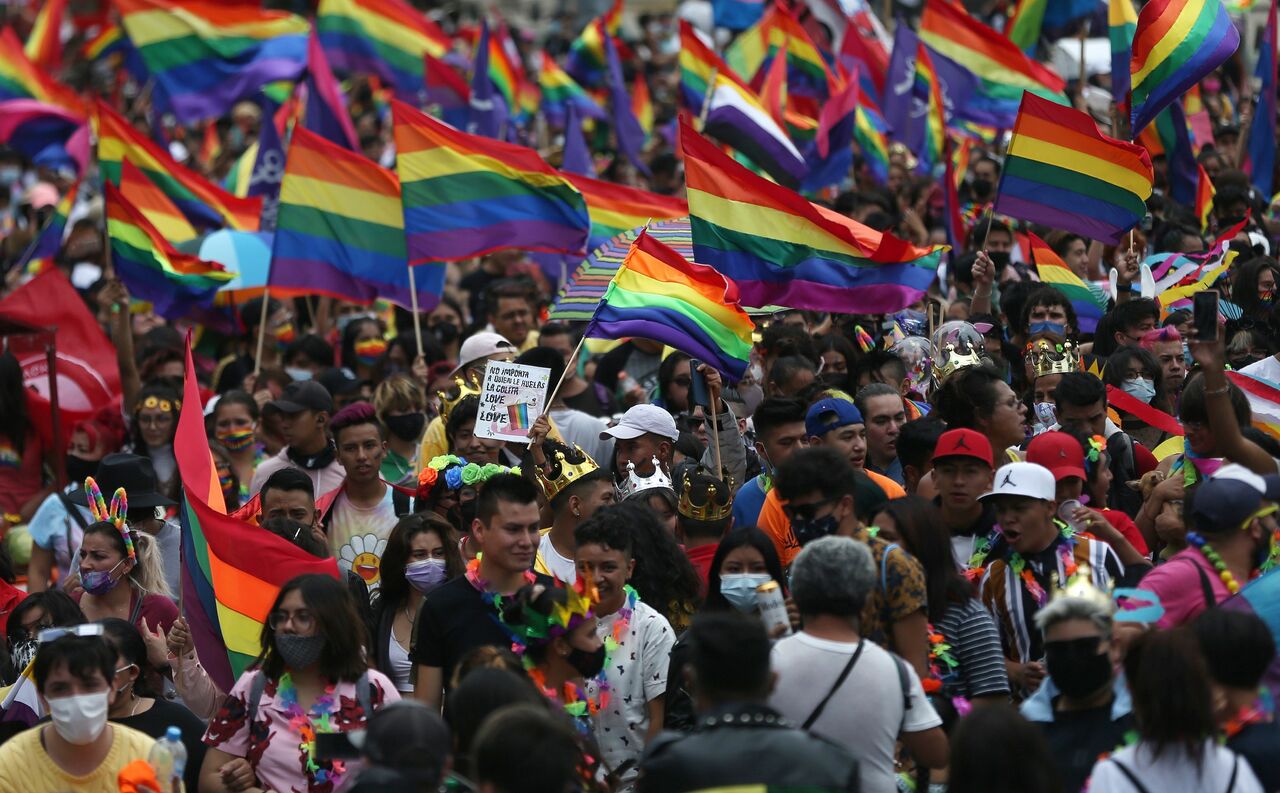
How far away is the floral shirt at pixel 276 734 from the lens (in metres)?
6.50

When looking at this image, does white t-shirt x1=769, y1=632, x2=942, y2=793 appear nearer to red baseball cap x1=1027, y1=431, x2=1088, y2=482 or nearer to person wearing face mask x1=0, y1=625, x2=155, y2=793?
red baseball cap x1=1027, y1=431, x2=1088, y2=482

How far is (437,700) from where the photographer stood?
6.77 m

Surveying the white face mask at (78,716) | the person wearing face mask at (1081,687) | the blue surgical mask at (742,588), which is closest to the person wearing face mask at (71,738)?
the white face mask at (78,716)

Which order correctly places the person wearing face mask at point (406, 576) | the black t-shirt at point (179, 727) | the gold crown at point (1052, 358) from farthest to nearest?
the gold crown at point (1052, 358) → the person wearing face mask at point (406, 576) → the black t-shirt at point (179, 727)

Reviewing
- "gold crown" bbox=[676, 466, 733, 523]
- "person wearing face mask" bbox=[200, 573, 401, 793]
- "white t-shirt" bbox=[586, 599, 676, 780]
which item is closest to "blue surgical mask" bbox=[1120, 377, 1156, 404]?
"gold crown" bbox=[676, 466, 733, 523]

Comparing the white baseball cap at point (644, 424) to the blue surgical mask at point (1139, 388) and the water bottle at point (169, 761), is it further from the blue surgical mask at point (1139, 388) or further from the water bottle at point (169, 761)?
the water bottle at point (169, 761)

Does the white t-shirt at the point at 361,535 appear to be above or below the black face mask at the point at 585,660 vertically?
below

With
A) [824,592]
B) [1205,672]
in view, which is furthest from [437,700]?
[1205,672]

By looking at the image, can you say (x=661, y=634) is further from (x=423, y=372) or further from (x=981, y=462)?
(x=423, y=372)

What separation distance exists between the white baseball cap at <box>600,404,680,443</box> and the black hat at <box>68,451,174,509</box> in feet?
7.56

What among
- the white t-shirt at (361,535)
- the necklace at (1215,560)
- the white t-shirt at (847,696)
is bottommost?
the white t-shirt at (361,535)

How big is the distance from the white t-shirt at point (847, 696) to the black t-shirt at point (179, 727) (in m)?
2.38

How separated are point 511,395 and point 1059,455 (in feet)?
9.08

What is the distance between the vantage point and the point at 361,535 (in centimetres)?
925
